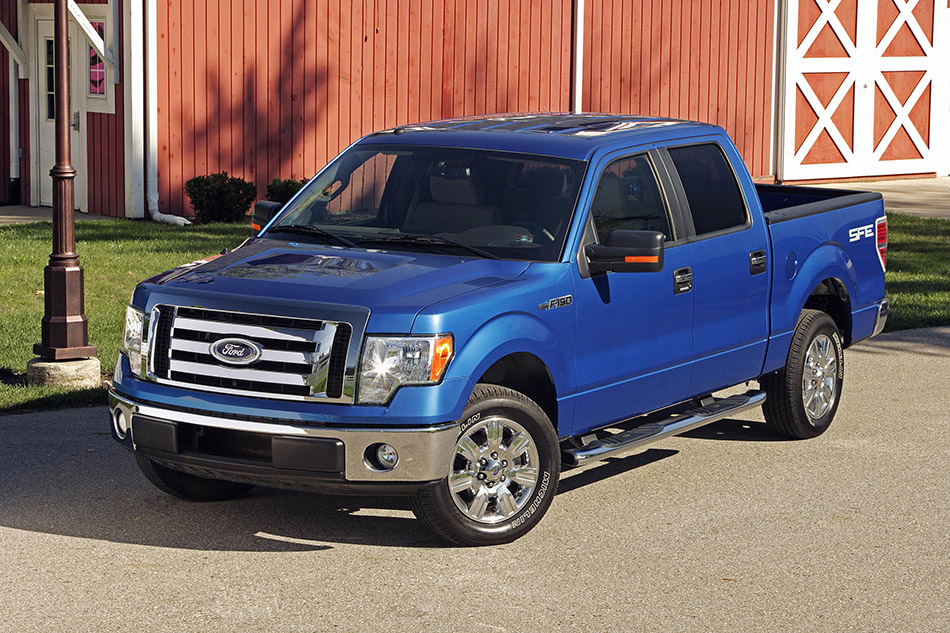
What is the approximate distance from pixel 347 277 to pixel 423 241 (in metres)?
0.70

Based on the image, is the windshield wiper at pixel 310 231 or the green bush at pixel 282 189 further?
the green bush at pixel 282 189

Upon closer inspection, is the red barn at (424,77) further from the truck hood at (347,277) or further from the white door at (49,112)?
the truck hood at (347,277)

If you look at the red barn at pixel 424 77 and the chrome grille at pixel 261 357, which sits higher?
the red barn at pixel 424 77

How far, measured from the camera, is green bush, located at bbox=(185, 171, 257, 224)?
57.5 feet

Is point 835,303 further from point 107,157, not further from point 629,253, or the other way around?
point 107,157

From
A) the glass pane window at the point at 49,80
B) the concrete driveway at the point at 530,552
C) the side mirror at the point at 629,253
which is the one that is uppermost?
the glass pane window at the point at 49,80

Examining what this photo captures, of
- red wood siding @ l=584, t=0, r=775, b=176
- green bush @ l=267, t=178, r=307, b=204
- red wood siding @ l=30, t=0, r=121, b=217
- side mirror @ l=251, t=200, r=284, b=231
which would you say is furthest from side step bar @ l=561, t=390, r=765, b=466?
red wood siding @ l=584, t=0, r=775, b=176

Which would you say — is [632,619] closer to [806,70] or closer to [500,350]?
[500,350]

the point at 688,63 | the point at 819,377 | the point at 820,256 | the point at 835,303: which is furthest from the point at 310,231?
the point at 688,63

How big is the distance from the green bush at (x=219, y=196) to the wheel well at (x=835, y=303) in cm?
1035

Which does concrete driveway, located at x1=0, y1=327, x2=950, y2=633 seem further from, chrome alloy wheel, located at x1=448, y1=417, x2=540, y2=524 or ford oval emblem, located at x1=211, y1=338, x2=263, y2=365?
ford oval emblem, located at x1=211, y1=338, x2=263, y2=365

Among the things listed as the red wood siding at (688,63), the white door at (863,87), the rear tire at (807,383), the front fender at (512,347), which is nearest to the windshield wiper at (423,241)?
the front fender at (512,347)

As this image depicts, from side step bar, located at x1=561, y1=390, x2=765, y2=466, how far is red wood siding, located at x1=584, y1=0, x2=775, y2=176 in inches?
587

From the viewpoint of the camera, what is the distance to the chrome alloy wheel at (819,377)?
8.30 m
